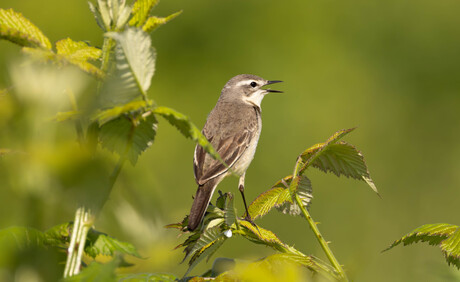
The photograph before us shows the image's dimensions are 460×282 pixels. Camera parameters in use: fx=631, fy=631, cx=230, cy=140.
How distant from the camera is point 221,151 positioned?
378cm

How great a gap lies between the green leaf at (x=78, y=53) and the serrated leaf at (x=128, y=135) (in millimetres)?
86

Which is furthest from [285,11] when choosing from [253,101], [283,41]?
[253,101]

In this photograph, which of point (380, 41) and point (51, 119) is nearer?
point (51, 119)

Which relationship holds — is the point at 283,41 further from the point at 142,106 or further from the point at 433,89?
the point at 142,106

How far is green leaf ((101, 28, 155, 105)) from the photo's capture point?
0.82 meters

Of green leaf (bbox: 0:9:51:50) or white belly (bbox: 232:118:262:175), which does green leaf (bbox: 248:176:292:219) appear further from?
white belly (bbox: 232:118:262:175)

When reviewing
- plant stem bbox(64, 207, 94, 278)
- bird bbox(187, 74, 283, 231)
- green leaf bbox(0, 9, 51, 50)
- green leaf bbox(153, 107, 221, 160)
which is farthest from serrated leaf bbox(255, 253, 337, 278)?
bird bbox(187, 74, 283, 231)

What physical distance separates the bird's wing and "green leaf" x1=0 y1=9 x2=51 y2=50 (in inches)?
91.3

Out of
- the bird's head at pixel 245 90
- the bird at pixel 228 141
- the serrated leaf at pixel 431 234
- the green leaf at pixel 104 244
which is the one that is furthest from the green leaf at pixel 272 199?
the bird's head at pixel 245 90

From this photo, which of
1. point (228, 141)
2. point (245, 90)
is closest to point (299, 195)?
point (228, 141)

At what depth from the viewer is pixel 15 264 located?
67 centimetres

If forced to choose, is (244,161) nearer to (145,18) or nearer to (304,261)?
(304,261)

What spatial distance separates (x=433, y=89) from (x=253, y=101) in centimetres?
412

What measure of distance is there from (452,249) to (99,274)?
2.64 ft
